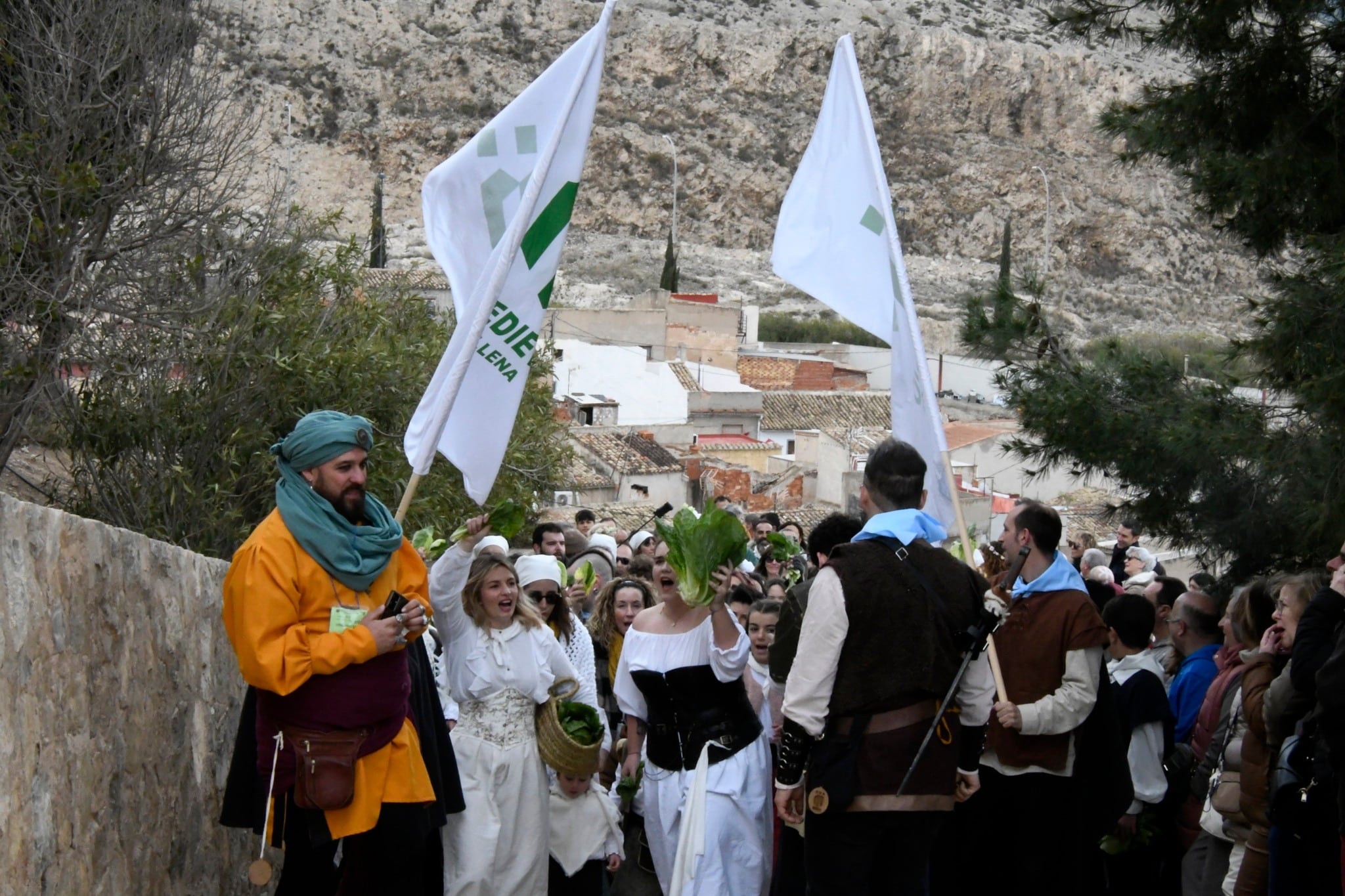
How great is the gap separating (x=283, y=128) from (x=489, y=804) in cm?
9988

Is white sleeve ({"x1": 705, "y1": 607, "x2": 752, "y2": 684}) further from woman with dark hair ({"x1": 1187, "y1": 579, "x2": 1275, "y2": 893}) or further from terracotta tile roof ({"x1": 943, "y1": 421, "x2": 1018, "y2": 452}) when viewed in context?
terracotta tile roof ({"x1": 943, "y1": 421, "x2": 1018, "y2": 452})

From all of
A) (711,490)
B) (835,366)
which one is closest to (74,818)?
(711,490)

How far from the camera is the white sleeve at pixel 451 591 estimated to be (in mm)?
5219

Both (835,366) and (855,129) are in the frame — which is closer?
(855,129)

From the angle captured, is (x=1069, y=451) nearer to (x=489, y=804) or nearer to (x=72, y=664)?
(x=489, y=804)

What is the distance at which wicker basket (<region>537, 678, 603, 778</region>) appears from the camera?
5766 millimetres

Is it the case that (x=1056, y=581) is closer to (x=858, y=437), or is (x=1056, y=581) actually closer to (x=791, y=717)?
(x=791, y=717)

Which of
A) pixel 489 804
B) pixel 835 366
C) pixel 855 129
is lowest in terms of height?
pixel 835 366

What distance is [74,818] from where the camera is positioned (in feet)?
13.1

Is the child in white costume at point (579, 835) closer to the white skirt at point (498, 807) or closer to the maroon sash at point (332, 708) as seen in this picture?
the white skirt at point (498, 807)

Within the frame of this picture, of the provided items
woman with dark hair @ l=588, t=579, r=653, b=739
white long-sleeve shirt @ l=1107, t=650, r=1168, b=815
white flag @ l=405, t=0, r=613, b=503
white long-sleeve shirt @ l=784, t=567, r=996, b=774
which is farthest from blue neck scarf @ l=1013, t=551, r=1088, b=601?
woman with dark hair @ l=588, t=579, r=653, b=739

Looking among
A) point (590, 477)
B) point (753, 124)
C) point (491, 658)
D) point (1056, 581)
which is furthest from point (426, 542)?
point (753, 124)

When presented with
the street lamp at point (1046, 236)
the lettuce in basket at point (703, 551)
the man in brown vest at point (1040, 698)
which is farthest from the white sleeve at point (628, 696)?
the street lamp at point (1046, 236)

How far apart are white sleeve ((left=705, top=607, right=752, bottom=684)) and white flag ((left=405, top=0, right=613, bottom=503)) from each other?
106cm
